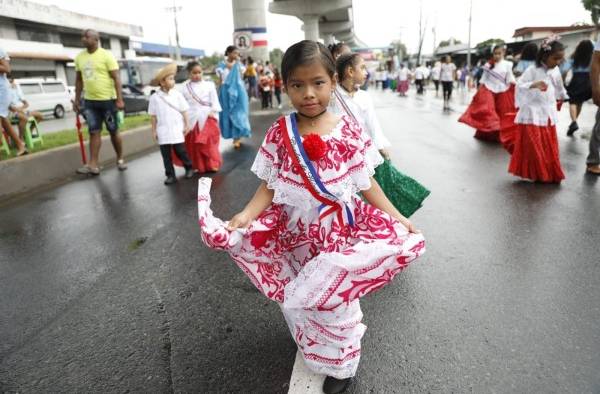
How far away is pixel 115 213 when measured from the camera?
534 cm

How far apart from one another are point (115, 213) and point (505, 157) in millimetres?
6074

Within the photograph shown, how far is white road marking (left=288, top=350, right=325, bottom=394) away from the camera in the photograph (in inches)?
87.3

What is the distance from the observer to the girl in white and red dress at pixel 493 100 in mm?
9484

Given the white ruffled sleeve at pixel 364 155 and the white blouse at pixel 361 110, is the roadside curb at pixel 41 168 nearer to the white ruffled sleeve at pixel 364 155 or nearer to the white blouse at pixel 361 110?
the white blouse at pixel 361 110

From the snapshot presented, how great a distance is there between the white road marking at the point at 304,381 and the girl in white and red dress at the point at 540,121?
4660mm

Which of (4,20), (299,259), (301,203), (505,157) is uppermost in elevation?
(4,20)

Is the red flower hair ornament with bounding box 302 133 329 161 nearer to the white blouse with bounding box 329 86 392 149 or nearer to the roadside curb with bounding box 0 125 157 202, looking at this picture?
the white blouse with bounding box 329 86 392 149

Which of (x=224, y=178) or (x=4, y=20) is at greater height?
(x=4, y=20)

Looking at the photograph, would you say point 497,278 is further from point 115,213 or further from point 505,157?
point 505,157

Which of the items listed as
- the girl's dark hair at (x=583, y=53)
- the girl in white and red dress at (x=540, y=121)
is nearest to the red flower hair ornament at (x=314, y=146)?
the girl in white and red dress at (x=540, y=121)

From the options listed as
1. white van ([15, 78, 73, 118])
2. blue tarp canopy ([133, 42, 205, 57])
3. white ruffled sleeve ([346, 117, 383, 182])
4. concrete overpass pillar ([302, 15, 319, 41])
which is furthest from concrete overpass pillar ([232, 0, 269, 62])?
blue tarp canopy ([133, 42, 205, 57])

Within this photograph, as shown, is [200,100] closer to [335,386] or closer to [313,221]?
[313,221]

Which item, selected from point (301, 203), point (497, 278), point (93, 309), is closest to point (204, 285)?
point (93, 309)

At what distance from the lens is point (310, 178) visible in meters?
2.08
